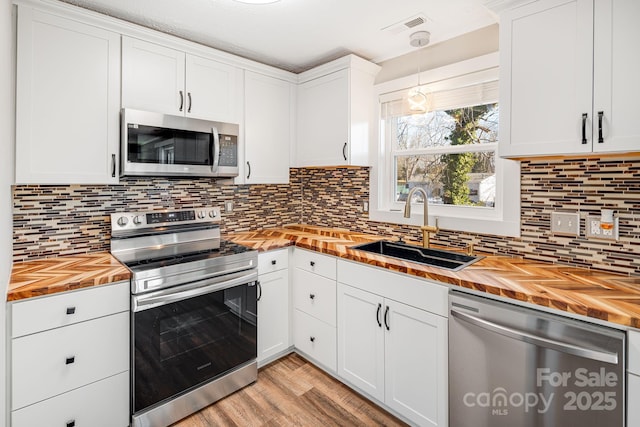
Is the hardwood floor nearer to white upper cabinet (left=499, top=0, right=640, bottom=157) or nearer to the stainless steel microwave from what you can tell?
the stainless steel microwave

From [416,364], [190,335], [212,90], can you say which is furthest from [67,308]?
[416,364]

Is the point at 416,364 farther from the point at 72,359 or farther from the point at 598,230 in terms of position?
the point at 72,359

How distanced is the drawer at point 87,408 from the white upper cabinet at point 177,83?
1.56 meters

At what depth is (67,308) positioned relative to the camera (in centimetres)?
158

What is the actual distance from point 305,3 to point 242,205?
5.38 feet

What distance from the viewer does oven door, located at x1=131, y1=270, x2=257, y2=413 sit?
5.82 ft

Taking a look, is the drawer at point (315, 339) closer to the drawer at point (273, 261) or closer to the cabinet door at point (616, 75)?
the drawer at point (273, 261)

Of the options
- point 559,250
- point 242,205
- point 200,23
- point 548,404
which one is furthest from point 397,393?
point 200,23

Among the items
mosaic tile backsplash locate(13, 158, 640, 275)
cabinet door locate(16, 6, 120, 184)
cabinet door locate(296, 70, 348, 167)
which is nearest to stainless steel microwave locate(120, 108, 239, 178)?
cabinet door locate(16, 6, 120, 184)

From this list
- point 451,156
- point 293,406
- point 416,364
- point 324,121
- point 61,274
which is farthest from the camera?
point 324,121

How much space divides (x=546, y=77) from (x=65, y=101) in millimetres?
2474

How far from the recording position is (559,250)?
185 centimetres

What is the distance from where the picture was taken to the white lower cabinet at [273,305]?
241 cm

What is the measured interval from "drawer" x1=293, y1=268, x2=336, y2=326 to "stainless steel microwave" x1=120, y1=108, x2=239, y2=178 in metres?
0.94
